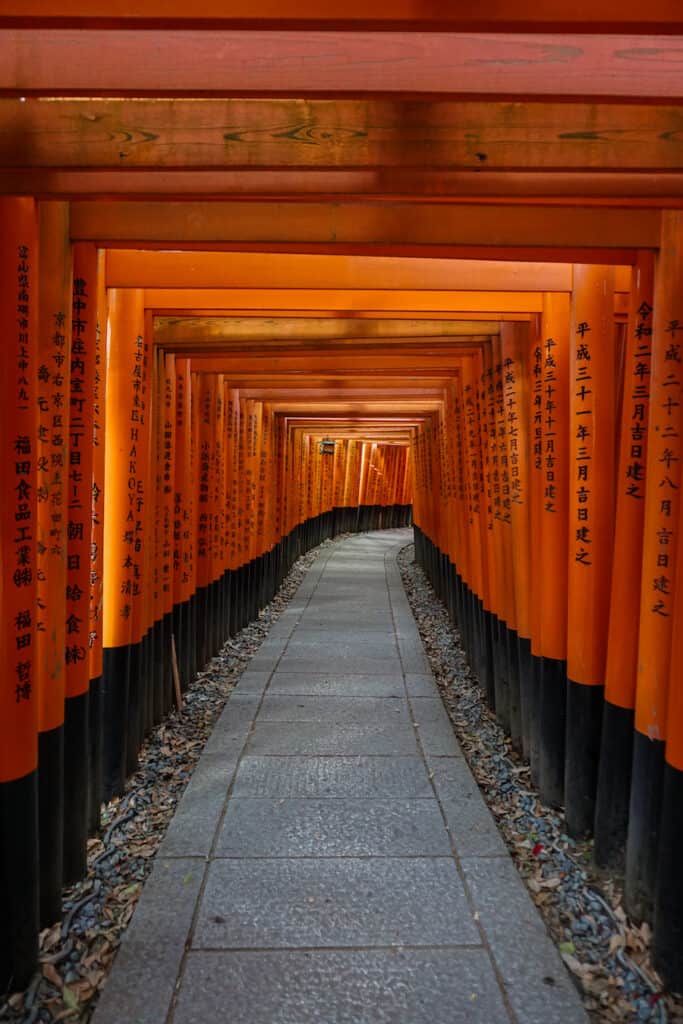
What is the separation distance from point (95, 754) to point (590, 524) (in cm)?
308

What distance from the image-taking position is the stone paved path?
2705 millimetres

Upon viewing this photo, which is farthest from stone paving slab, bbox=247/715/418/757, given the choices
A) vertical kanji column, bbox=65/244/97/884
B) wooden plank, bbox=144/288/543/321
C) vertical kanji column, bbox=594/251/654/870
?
wooden plank, bbox=144/288/543/321

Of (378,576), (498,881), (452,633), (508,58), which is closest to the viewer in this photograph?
(508,58)

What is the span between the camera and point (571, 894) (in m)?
3.49

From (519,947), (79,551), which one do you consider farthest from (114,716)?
(519,947)

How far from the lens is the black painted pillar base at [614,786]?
348 centimetres

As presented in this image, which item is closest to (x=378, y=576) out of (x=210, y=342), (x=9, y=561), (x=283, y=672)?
(x=283, y=672)

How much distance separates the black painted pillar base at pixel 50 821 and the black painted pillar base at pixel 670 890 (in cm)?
249

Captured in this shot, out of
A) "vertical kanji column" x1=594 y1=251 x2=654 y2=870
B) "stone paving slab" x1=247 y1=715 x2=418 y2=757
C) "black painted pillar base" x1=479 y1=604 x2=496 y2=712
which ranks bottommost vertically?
"stone paving slab" x1=247 y1=715 x2=418 y2=757

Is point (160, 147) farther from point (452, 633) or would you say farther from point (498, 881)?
point (452, 633)

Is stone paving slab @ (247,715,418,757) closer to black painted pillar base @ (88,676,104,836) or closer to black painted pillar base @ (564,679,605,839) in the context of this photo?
black painted pillar base @ (88,676,104,836)

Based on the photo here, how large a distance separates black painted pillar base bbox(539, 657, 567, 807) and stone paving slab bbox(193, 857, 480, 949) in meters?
1.04

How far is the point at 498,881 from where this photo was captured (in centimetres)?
354

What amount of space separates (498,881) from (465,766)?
1.48 meters
